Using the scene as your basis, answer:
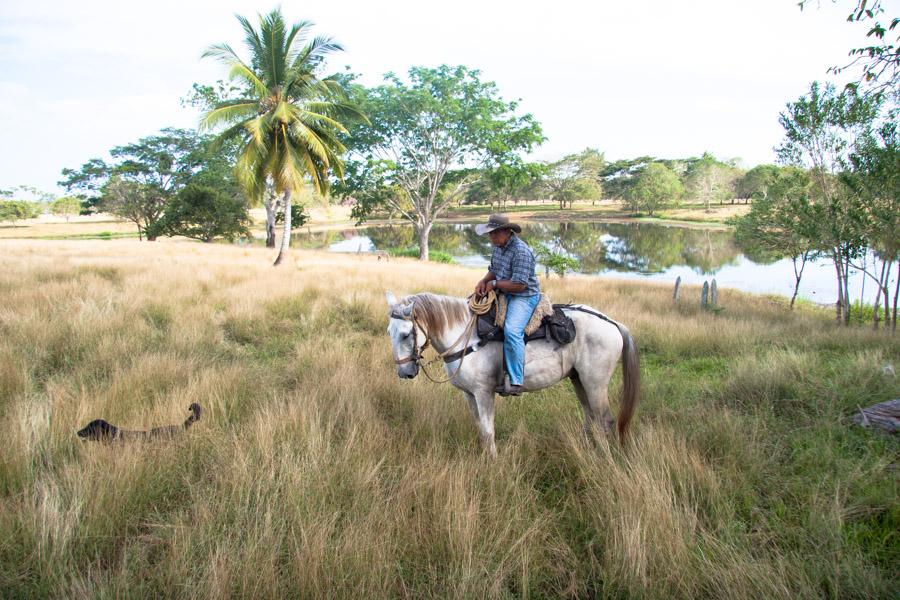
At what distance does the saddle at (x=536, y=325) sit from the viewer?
392cm

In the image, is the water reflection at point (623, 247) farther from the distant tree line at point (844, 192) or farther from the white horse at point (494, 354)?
the white horse at point (494, 354)

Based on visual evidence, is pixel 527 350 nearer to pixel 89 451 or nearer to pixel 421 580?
pixel 421 580

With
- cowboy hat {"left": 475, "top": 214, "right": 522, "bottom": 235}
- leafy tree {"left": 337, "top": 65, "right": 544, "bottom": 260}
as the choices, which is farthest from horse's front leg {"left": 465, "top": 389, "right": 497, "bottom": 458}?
leafy tree {"left": 337, "top": 65, "right": 544, "bottom": 260}

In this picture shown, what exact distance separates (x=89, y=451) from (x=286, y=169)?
52.3ft

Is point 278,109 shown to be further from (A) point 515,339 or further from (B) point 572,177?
(B) point 572,177

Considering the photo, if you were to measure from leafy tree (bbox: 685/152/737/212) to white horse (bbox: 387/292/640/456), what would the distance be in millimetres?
86825

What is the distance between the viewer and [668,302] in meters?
12.5

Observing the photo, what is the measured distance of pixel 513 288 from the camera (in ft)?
12.5

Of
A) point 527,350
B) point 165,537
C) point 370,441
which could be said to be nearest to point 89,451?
point 165,537

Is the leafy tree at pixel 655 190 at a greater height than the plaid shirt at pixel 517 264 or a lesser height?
greater

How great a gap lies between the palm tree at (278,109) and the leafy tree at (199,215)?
630 inches

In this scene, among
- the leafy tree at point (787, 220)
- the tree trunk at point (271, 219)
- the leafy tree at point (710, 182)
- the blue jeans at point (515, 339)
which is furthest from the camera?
the leafy tree at point (710, 182)

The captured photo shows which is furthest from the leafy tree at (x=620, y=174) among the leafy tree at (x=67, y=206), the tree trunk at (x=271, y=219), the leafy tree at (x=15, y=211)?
the leafy tree at (x=15, y=211)

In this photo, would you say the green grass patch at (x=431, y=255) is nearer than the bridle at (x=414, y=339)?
No
